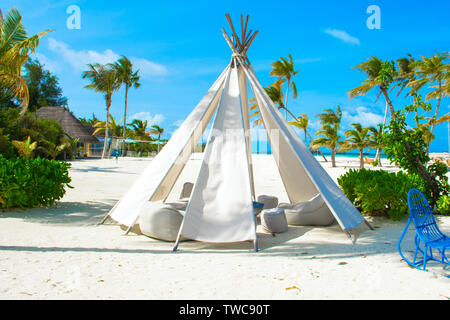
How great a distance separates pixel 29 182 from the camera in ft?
23.5

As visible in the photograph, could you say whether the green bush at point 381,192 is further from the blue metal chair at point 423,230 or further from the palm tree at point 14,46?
the palm tree at point 14,46

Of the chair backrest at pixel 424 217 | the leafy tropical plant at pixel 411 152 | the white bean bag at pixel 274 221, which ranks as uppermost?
the leafy tropical plant at pixel 411 152

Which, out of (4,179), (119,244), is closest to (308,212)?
(119,244)

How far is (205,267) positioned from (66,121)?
32.9m

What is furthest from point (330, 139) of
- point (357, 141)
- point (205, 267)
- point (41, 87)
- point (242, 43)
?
point (41, 87)

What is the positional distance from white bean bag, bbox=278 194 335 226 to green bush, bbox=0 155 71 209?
514 cm

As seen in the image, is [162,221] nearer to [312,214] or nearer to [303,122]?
[312,214]

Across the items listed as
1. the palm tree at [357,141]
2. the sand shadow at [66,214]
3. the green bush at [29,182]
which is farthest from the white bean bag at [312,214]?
the palm tree at [357,141]

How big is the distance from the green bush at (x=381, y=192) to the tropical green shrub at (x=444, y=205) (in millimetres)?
531

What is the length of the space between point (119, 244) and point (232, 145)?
224 centimetres

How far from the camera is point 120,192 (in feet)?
35.0

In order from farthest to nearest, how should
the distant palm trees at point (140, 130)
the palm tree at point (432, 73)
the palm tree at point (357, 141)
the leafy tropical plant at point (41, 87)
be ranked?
1. the distant palm trees at point (140, 130)
2. the leafy tropical plant at point (41, 87)
3. the palm tree at point (432, 73)
4. the palm tree at point (357, 141)

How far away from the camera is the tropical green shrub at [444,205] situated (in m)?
6.91

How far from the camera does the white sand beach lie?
127 inches
